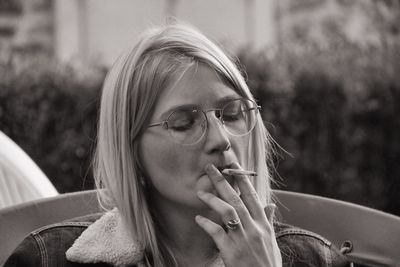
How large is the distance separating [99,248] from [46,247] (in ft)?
0.49

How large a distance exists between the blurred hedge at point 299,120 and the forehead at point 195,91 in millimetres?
2794

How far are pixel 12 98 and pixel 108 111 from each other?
289 cm

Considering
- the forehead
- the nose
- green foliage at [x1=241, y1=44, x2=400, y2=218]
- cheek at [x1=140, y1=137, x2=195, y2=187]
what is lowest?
green foliage at [x1=241, y1=44, x2=400, y2=218]

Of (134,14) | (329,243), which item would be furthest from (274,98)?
(134,14)

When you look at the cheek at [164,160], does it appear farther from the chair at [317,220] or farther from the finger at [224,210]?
the chair at [317,220]

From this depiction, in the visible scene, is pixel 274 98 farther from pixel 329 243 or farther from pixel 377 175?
pixel 329 243

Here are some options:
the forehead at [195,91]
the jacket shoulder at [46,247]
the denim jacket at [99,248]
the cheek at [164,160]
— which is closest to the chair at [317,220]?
the denim jacket at [99,248]

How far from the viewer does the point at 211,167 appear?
2109mm

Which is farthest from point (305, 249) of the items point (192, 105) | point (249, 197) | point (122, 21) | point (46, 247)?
point (122, 21)

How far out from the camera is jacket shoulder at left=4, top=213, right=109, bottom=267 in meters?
2.18

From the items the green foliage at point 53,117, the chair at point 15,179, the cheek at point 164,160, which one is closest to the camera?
the cheek at point 164,160

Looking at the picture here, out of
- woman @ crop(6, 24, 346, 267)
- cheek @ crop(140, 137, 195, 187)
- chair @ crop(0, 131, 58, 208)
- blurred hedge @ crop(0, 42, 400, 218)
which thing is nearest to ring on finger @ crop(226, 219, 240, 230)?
woman @ crop(6, 24, 346, 267)

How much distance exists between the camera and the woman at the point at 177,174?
2104 mm

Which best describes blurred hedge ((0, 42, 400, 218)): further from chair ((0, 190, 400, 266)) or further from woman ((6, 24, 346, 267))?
woman ((6, 24, 346, 267))
